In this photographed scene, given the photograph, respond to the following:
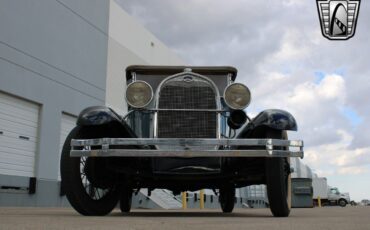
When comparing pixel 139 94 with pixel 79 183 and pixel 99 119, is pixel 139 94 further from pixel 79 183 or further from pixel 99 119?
pixel 79 183

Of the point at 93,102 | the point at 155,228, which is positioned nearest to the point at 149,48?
the point at 93,102

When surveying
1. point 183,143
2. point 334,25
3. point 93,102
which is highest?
point 93,102

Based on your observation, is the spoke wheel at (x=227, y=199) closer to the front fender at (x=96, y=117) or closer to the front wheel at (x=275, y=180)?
the front wheel at (x=275, y=180)

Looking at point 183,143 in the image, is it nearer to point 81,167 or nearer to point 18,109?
point 81,167

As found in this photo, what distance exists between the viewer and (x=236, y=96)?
6.45 metres

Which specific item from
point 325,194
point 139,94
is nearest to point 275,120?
point 139,94

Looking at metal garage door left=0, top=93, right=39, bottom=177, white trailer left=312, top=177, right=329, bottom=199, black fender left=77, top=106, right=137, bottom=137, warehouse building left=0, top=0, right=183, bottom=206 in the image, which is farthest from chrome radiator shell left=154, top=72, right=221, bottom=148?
white trailer left=312, top=177, right=329, bottom=199

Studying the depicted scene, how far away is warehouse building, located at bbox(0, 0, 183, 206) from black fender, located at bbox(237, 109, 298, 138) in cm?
959

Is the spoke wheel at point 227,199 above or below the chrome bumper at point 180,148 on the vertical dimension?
below

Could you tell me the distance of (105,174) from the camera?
6.58m

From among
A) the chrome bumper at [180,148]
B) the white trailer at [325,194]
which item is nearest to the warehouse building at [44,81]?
the chrome bumper at [180,148]

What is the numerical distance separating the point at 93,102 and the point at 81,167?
13.2 metres

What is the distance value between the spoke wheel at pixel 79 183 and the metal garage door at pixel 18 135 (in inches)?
333

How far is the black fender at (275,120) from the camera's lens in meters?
6.00
